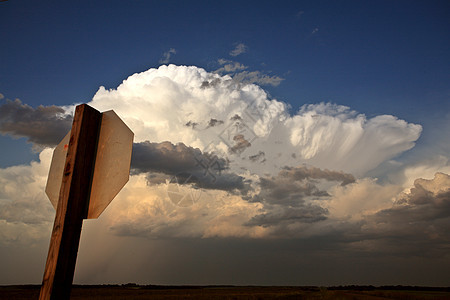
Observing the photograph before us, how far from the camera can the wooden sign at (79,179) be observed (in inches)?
90.7

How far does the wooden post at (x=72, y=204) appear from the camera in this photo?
89.4 inches

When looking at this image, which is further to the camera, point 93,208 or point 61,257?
point 93,208

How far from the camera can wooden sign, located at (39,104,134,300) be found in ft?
7.56

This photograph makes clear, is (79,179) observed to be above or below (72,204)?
above

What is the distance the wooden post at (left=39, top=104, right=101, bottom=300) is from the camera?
227 centimetres

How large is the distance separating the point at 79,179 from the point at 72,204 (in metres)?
0.21

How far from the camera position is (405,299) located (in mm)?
57906

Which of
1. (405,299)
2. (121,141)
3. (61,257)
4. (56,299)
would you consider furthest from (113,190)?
(405,299)

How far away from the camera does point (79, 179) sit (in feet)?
8.39

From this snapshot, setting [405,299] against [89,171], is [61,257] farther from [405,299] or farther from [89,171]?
[405,299]

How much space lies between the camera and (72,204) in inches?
96.9

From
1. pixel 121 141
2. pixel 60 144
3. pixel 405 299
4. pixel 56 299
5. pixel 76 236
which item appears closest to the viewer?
pixel 56 299

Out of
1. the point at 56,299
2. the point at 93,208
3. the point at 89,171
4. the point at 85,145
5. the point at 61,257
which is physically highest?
the point at 85,145

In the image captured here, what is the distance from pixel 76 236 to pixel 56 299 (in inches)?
17.6
